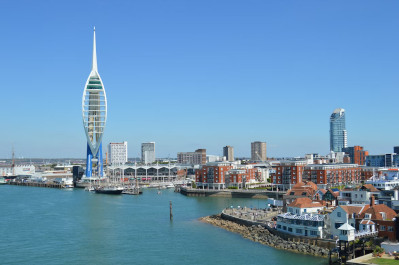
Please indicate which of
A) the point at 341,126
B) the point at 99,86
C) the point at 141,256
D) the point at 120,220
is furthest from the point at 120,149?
the point at 141,256

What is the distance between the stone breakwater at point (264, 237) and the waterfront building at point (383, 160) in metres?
45.9

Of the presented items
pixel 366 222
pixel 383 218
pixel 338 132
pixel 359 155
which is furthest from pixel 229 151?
pixel 366 222

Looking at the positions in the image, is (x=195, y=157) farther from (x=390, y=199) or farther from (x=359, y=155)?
(x=390, y=199)

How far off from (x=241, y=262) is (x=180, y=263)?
194 centimetres

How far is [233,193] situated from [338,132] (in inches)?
2925

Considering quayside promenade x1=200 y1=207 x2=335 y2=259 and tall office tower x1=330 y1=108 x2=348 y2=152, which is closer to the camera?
quayside promenade x1=200 y1=207 x2=335 y2=259

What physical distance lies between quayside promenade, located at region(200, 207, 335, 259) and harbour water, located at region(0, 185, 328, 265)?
0.39 m

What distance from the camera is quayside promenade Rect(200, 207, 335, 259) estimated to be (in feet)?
54.1

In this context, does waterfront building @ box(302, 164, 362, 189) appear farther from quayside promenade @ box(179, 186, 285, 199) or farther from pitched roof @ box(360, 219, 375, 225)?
pitched roof @ box(360, 219, 375, 225)

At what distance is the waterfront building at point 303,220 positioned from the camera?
17.3 m

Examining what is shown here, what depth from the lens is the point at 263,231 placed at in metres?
19.8

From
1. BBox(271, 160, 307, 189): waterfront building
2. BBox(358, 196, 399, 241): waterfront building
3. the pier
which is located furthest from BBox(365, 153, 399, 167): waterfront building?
BBox(358, 196, 399, 241): waterfront building

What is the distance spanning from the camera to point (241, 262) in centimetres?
1566

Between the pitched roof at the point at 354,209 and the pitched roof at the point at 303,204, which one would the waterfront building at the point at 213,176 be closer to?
the pitched roof at the point at 303,204
